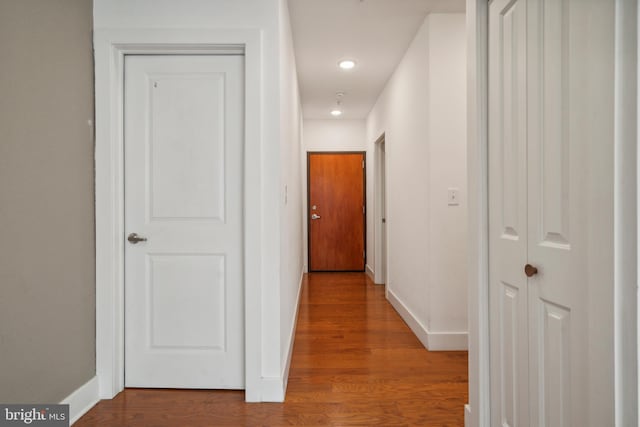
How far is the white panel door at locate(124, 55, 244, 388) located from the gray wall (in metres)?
0.22

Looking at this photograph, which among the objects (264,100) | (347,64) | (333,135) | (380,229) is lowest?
(380,229)

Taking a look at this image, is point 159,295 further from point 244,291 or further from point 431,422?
point 431,422

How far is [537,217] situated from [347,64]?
292cm

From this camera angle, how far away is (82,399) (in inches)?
71.6

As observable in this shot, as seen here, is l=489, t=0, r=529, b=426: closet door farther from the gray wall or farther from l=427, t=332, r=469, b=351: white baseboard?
the gray wall

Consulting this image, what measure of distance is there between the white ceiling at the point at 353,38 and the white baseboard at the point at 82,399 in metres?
2.64

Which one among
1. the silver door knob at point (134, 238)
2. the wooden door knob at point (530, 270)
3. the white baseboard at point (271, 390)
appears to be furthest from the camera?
the silver door knob at point (134, 238)

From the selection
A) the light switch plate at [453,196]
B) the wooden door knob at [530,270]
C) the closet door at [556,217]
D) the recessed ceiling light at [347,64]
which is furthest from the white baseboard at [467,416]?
the recessed ceiling light at [347,64]

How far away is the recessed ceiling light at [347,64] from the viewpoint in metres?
3.59

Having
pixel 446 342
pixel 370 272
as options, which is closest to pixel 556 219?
pixel 446 342

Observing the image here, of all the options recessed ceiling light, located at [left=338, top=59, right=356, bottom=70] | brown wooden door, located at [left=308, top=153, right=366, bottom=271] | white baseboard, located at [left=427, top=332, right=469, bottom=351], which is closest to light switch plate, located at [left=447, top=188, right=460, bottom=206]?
white baseboard, located at [left=427, top=332, right=469, bottom=351]

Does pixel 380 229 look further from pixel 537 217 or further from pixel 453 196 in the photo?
pixel 537 217

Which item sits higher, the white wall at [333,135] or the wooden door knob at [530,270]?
the white wall at [333,135]

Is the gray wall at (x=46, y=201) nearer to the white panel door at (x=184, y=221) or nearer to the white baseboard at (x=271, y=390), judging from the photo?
the white panel door at (x=184, y=221)
